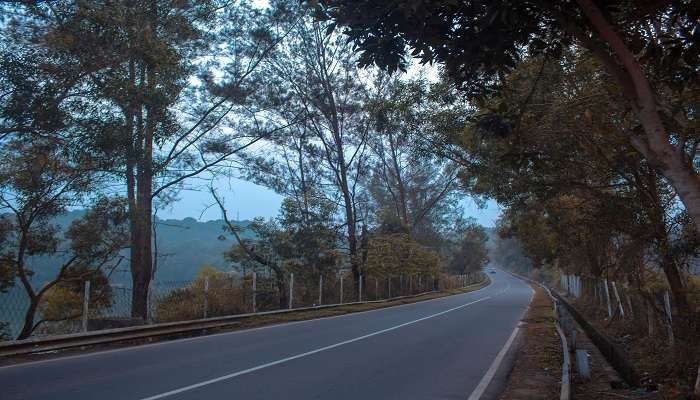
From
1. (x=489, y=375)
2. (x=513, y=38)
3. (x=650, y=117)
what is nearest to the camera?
(x=650, y=117)

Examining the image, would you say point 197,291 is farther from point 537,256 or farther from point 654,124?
point 537,256

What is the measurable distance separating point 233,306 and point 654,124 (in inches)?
639

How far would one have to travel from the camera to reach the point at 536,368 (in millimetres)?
9953

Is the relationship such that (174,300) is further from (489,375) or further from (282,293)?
(489,375)

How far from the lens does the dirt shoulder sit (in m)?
7.92

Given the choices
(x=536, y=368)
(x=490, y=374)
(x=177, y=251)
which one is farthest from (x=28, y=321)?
(x=177, y=251)

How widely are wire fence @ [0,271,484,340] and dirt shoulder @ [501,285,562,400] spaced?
957 cm

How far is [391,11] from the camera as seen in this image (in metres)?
6.50

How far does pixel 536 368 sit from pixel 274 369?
4790 mm

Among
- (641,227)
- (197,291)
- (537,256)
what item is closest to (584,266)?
(537,256)

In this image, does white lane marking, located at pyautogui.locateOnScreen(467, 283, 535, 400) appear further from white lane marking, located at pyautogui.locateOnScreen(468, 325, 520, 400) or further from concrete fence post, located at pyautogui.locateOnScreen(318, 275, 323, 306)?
concrete fence post, located at pyautogui.locateOnScreen(318, 275, 323, 306)

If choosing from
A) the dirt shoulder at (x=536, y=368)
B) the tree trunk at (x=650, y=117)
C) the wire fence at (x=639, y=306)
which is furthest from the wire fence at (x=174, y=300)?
the wire fence at (x=639, y=306)

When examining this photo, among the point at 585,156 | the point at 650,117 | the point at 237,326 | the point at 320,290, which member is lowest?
the point at 237,326

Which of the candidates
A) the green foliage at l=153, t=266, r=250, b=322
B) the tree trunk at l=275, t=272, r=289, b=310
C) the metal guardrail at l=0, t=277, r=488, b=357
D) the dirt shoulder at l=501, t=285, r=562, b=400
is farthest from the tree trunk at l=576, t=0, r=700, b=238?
the tree trunk at l=275, t=272, r=289, b=310
